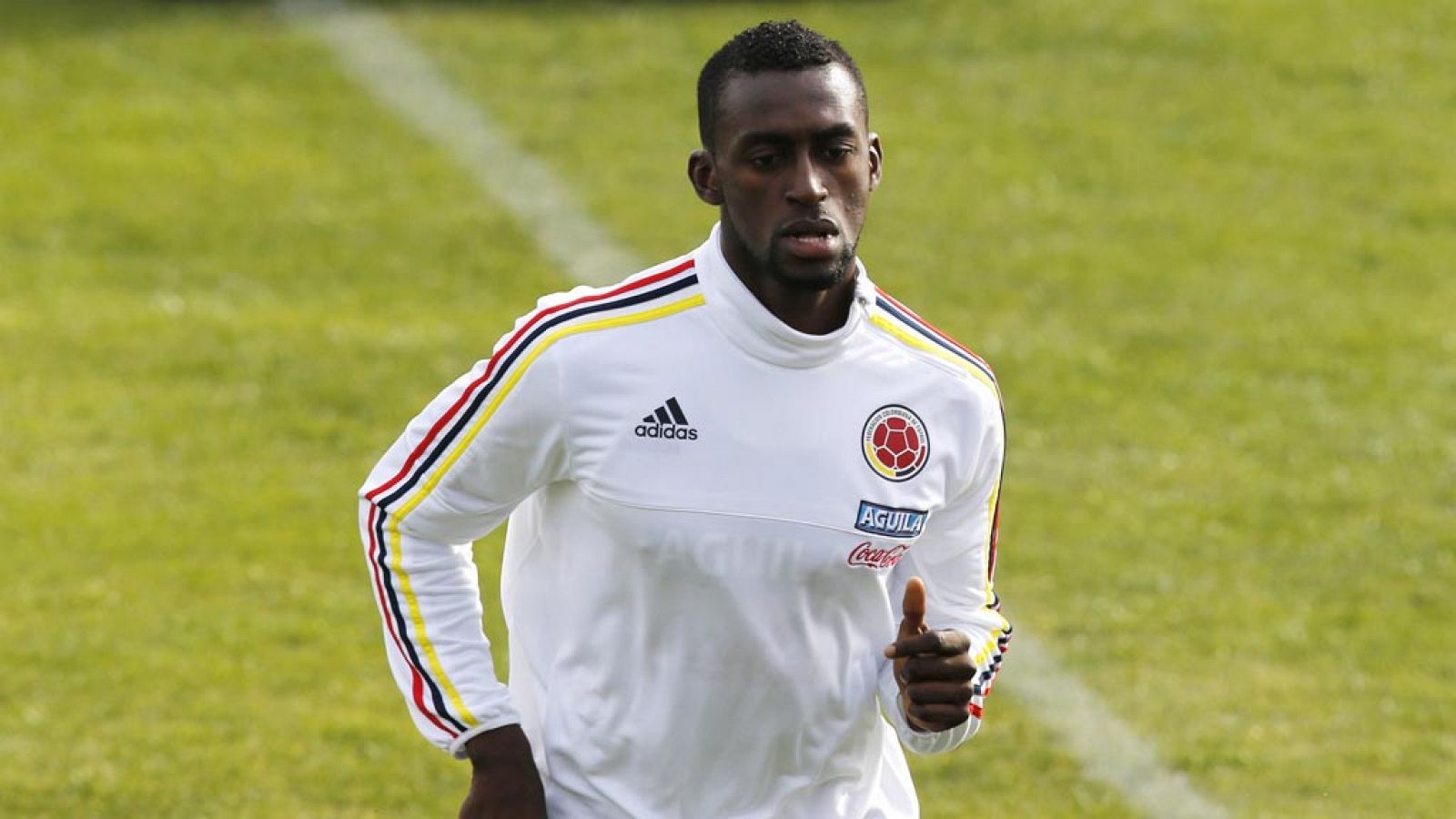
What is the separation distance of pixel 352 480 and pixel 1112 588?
132 inches

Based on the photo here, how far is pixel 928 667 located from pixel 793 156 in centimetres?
95

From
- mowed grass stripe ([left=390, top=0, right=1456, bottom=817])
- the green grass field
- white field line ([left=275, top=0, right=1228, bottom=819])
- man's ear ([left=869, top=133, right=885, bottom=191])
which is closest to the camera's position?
man's ear ([left=869, top=133, right=885, bottom=191])

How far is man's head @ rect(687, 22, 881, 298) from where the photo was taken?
14.2 feet

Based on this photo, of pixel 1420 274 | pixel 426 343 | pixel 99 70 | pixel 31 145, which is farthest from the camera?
pixel 99 70

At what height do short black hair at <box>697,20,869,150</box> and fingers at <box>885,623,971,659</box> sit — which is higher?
short black hair at <box>697,20,869,150</box>

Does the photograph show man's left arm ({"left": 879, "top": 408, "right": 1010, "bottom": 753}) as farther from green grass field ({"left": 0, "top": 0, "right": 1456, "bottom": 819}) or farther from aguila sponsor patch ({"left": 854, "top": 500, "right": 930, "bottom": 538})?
green grass field ({"left": 0, "top": 0, "right": 1456, "bottom": 819})

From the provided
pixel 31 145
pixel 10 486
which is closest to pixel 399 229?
pixel 31 145

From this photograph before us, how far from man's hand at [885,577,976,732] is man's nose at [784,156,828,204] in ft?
2.29

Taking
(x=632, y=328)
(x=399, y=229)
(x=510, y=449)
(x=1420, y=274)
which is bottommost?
(x=510, y=449)

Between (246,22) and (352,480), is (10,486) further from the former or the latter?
(246,22)

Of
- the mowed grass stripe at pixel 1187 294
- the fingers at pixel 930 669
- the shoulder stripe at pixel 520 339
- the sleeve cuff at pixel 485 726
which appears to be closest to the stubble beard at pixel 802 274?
the shoulder stripe at pixel 520 339

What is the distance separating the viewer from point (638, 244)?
13.7 metres

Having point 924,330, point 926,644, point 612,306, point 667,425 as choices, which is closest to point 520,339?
point 612,306

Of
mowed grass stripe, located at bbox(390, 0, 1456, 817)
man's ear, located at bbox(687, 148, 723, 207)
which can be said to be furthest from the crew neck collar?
mowed grass stripe, located at bbox(390, 0, 1456, 817)
